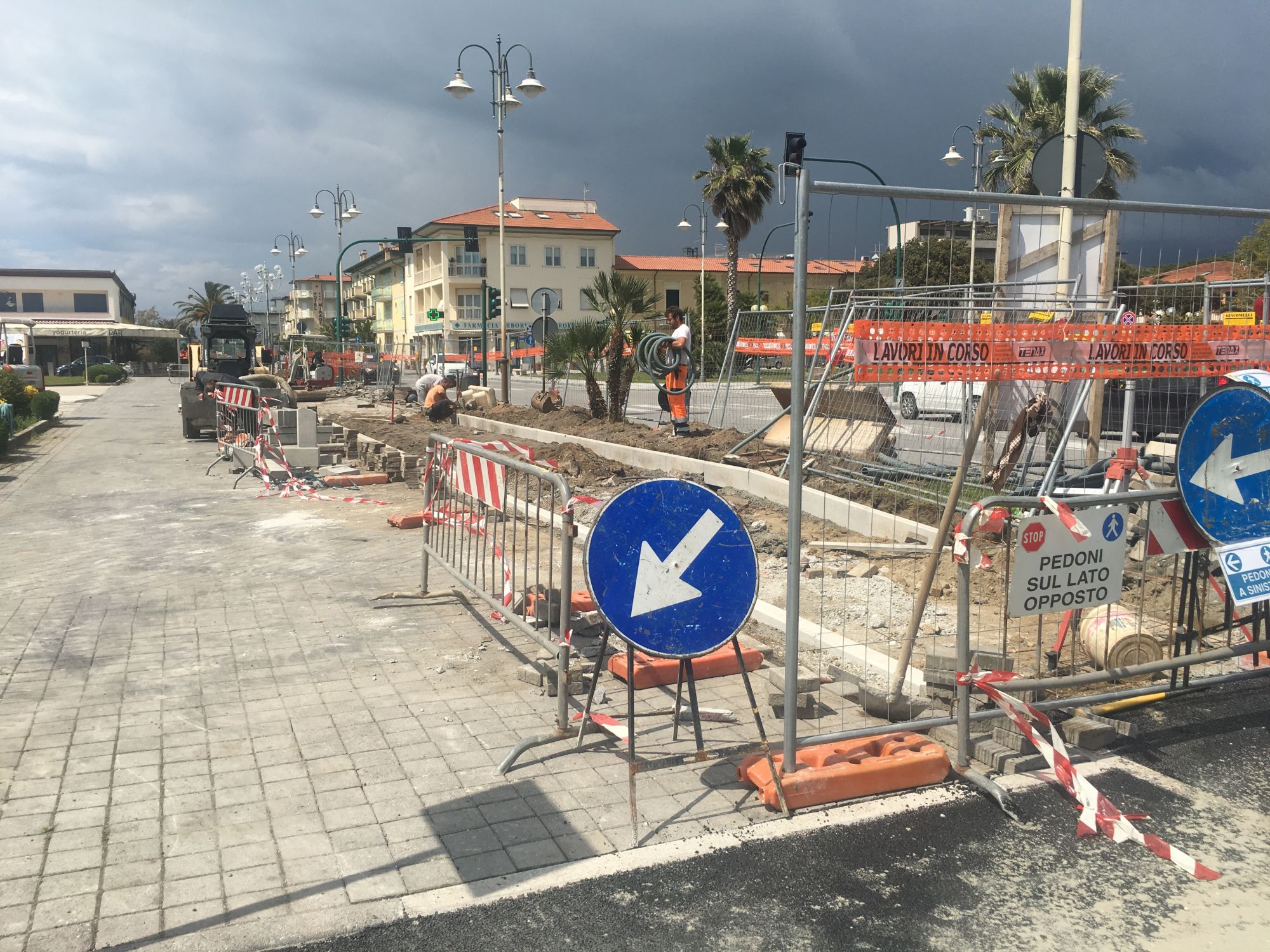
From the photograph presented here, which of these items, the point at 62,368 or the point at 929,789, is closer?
the point at 929,789

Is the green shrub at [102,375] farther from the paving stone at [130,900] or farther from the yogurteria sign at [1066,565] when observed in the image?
the yogurteria sign at [1066,565]

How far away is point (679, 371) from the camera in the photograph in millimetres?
15180

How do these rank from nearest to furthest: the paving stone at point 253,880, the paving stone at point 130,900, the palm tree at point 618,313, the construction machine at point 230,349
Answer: the paving stone at point 130,900
the paving stone at point 253,880
the palm tree at point 618,313
the construction machine at point 230,349

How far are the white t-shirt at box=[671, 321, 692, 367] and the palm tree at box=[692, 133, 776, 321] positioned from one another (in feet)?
118

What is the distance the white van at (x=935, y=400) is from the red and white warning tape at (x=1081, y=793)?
3.30m

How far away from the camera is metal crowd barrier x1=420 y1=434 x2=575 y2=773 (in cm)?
483

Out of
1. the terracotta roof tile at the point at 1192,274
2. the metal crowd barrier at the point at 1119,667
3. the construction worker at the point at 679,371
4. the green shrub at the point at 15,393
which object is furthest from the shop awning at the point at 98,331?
the metal crowd barrier at the point at 1119,667

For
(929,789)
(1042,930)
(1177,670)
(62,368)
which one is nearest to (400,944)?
(1042,930)

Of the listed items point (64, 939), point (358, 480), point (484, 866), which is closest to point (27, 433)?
point (358, 480)

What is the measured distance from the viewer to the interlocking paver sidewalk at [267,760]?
349 cm

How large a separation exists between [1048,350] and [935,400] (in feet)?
12.9

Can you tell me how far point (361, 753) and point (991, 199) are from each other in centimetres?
411

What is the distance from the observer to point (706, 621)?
440 centimetres

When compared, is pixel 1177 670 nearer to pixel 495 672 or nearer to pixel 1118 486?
pixel 1118 486
